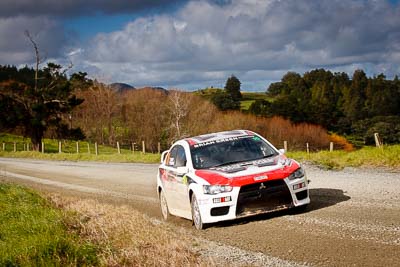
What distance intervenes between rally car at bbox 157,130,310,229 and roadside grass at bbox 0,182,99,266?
7.16 ft

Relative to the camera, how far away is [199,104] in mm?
86500

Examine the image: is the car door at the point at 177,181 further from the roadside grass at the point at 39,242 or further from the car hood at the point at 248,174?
the roadside grass at the point at 39,242

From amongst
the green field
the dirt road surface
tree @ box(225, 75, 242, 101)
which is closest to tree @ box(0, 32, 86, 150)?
the green field

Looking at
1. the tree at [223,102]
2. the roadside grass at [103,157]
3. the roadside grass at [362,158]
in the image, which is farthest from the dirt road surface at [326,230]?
the tree at [223,102]

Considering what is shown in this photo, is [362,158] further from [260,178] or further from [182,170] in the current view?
[260,178]

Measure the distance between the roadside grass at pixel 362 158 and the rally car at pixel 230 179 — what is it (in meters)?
7.54

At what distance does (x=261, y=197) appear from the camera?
941cm

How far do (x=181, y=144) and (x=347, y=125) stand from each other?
303ft

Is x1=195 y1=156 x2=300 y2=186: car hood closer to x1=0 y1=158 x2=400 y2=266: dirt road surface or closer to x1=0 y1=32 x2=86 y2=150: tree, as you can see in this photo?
x1=0 y1=158 x2=400 y2=266: dirt road surface

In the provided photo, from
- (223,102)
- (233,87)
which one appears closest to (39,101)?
(223,102)

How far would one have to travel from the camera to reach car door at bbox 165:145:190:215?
10609 millimetres

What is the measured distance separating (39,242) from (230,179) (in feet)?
10.4

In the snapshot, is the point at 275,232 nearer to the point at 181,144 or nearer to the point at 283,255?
the point at 283,255

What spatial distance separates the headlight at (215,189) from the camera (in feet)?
30.9
